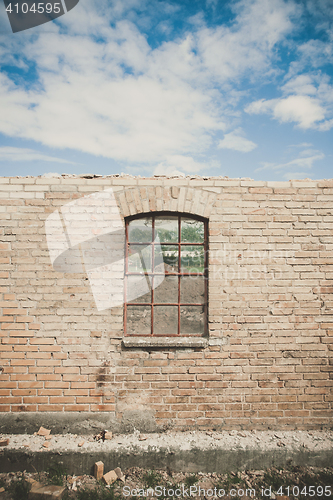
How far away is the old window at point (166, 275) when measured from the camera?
304cm

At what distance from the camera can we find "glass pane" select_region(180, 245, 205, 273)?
3062mm

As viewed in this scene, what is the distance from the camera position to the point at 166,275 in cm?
306

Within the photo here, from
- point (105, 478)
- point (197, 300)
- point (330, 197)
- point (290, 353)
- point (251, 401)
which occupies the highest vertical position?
point (330, 197)

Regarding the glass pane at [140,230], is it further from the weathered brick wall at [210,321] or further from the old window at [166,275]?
the weathered brick wall at [210,321]

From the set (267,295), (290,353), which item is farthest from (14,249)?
(290,353)

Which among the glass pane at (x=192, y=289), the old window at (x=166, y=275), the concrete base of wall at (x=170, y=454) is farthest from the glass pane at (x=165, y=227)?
the concrete base of wall at (x=170, y=454)

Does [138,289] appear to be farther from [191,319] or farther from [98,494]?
[98,494]

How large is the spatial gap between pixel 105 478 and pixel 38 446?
763 mm

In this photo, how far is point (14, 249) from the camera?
293 centimetres

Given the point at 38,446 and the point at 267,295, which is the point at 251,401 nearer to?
the point at 267,295

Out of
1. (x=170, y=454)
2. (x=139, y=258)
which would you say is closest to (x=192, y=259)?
(x=139, y=258)

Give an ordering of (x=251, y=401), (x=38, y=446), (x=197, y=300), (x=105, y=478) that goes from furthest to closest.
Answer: (x=197, y=300) → (x=251, y=401) → (x=38, y=446) → (x=105, y=478)

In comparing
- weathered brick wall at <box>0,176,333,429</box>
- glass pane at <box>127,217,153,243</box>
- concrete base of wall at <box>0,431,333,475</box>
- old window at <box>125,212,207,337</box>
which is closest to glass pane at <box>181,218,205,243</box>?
old window at <box>125,212,207,337</box>

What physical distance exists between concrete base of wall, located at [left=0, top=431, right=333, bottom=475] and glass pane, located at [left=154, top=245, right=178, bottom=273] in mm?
1783
